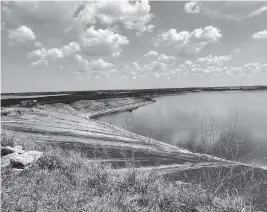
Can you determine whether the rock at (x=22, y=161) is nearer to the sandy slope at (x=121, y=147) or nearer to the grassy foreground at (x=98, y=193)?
the grassy foreground at (x=98, y=193)

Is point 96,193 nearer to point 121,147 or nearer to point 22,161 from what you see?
point 22,161

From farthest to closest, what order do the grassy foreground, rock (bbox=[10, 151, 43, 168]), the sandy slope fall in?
the sandy slope < rock (bbox=[10, 151, 43, 168]) < the grassy foreground

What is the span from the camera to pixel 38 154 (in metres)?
9.67

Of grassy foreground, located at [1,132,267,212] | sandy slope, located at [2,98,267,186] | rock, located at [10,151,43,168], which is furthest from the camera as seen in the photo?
sandy slope, located at [2,98,267,186]

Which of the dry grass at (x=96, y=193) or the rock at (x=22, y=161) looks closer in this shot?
the dry grass at (x=96, y=193)

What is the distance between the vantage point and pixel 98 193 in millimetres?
6859

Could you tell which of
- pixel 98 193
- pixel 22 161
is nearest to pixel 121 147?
pixel 22 161

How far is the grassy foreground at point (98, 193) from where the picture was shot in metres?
5.75

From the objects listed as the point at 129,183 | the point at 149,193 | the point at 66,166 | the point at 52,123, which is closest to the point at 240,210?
the point at 149,193

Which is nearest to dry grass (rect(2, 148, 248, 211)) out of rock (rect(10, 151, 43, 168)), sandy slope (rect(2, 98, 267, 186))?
rock (rect(10, 151, 43, 168))

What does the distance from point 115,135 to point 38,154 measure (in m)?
10.3

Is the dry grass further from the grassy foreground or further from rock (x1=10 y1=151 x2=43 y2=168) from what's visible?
rock (x1=10 y1=151 x2=43 y2=168)

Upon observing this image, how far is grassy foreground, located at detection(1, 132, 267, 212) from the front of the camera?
5.75 metres

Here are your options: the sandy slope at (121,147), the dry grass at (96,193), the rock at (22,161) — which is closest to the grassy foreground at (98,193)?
the dry grass at (96,193)
